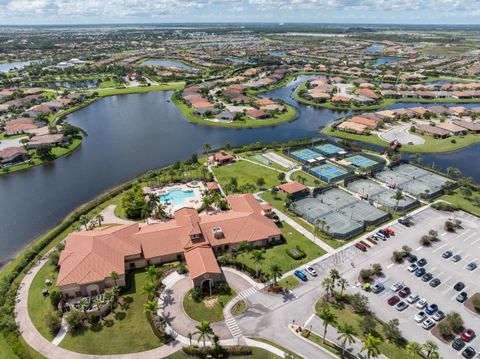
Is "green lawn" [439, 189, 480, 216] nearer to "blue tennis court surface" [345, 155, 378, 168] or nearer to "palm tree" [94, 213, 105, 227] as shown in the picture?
"blue tennis court surface" [345, 155, 378, 168]

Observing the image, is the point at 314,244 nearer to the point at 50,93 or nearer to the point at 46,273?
the point at 46,273

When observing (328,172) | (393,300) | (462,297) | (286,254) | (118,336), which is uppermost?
(328,172)

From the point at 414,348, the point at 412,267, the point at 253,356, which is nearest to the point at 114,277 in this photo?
the point at 253,356

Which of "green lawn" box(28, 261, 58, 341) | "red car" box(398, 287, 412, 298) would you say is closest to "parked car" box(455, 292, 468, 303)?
"red car" box(398, 287, 412, 298)

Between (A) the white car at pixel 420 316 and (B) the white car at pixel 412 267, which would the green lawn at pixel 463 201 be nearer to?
(B) the white car at pixel 412 267

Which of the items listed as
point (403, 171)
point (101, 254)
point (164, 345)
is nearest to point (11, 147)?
point (101, 254)

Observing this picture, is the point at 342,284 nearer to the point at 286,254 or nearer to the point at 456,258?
the point at 286,254

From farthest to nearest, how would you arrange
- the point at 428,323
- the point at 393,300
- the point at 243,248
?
1. the point at 243,248
2. the point at 393,300
3. the point at 428,323
